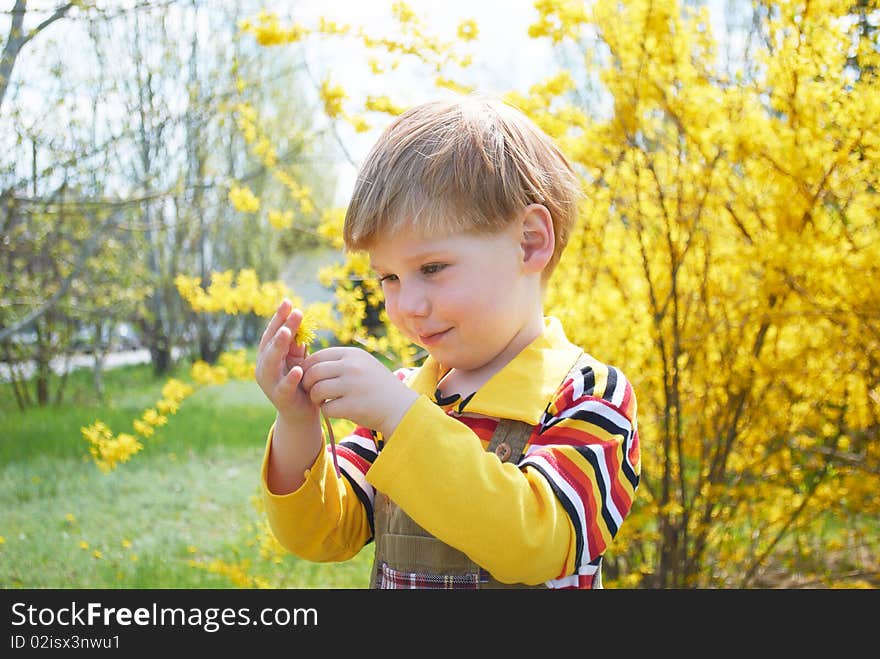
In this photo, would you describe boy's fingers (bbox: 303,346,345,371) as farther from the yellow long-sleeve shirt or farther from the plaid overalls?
the plaid overalls

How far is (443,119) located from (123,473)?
16.0 ft

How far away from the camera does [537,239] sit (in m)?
1.15

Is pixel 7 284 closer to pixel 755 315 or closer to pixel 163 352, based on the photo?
pixel 163 352

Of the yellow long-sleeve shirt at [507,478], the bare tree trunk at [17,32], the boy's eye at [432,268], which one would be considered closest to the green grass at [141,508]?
the yellow long-sleeve shirt at [507,478]

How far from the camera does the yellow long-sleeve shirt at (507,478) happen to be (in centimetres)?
94

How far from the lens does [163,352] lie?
36.8ft

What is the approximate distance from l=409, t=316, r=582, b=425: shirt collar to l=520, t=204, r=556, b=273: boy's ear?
0.39ft

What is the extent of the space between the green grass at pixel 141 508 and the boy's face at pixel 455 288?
1789 millimetres

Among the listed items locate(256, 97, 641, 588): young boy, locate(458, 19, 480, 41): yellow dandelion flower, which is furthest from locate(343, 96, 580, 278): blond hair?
locate(458, 19, 480, 41): yellow dandelion flower

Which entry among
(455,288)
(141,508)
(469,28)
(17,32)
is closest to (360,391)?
(455,288)

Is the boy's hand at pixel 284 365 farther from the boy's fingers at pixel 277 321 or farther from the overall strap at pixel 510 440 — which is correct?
the overall strap at pixel 510 440

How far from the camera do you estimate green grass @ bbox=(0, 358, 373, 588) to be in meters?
3.53

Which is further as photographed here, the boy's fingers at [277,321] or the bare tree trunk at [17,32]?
the bare tree trunk at [17,32]

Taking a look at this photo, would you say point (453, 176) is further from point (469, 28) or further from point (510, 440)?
point (469, 28)
